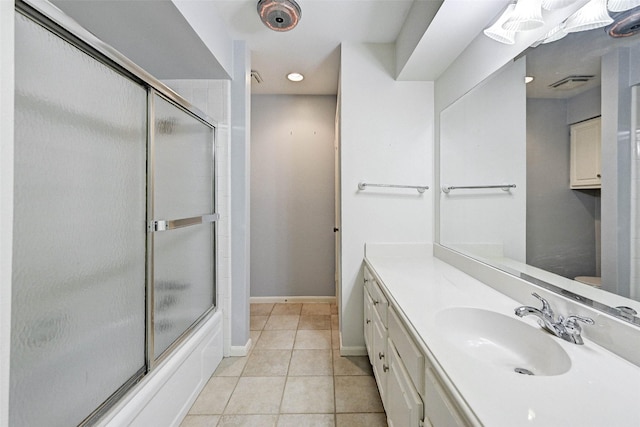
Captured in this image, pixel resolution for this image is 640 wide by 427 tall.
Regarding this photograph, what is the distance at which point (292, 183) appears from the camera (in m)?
3.21

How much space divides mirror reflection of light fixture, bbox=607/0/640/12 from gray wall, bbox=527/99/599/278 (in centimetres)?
26

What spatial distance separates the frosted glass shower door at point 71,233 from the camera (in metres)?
0.79

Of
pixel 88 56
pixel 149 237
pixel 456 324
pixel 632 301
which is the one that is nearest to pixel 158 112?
pixel 88 56

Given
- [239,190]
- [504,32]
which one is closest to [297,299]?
[239,190]

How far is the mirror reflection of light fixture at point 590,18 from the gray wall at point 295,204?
7.80 ft

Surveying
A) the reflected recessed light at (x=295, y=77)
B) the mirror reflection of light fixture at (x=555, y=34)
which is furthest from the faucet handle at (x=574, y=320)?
the reflected recessed light at (x=295, y=77)

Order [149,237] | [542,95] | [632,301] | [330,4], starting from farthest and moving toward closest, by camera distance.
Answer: [330,4]
[149,237]
[542,95]
[632,301]

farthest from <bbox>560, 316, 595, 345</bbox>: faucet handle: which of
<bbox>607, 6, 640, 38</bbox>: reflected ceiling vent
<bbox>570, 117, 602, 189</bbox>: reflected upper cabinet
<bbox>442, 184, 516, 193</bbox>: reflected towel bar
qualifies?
<bbox>607, 6, 640, 38</bbox>: reflected ceiling vent

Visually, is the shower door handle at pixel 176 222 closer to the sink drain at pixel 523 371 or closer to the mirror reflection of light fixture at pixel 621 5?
the sink drain at pixel 523 371

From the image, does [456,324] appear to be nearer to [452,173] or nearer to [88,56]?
[452,173]

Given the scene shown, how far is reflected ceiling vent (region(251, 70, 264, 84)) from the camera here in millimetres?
2592

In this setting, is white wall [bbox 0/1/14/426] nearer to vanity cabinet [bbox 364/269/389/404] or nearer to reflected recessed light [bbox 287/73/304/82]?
vanity cabinet [bbox 364/269/389/404]

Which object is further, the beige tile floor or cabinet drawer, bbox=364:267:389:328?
the beige tile floor

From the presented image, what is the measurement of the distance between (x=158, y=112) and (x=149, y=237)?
0.65m
